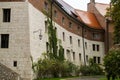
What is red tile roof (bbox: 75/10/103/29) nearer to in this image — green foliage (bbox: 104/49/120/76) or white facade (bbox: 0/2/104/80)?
white facade (bbox: 0/2/104/80)

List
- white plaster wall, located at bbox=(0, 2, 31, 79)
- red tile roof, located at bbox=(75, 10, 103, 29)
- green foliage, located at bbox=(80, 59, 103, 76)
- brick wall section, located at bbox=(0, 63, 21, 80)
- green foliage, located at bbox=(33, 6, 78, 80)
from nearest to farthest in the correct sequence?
brick wall section, located at bbox=(0, 63, 21, 80) < white plaster wall, located at bbox=(0, 2, 31, 79) < green foliage, located at bbox=(33, 6, 78, 80) < green foliage, located at bbox=(80, 59, 103, 76) < red tile roof, located at bbox=(75, 10, 103, 29)

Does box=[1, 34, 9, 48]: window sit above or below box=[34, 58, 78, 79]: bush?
above

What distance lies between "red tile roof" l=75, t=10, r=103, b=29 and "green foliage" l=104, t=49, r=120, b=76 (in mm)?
36782

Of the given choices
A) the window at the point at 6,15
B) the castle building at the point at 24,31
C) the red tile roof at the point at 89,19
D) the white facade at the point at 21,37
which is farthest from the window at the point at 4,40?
the red tile roof at the point at 89,19

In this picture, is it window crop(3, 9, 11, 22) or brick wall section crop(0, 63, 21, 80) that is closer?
brick wall section crop(0, 63, 21, 80)

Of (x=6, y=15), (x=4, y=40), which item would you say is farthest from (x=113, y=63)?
(x=6, y=15)

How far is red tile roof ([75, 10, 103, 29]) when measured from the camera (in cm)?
6384

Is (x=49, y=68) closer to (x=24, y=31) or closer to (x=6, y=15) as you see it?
(x=24, y=31)

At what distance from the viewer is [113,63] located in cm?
2545

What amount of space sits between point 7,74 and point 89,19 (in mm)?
37247

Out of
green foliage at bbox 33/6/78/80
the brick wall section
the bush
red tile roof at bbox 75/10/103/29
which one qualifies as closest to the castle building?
green foliage at bbox 33/6/78/80

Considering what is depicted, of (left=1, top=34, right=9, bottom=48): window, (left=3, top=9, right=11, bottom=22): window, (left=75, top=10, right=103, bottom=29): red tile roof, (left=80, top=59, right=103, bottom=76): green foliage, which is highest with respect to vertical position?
Answer: (left=75, top=10, right=103, bottom=29): red tile roof

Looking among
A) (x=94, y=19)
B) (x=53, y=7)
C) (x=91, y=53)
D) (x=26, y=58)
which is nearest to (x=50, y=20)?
(x=53, y=7)

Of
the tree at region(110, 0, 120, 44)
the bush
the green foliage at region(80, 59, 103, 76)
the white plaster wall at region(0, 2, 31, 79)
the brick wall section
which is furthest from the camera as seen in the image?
the green foliage at region(80, 59, 103, 76)
